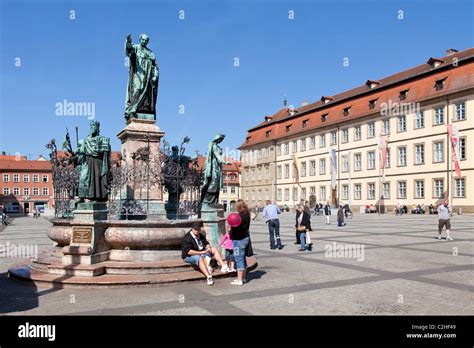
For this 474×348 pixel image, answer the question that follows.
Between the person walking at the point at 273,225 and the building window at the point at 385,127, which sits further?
the building window at the point at 385,127

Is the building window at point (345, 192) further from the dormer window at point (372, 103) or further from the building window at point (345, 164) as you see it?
the dormer window at point (372, 103)

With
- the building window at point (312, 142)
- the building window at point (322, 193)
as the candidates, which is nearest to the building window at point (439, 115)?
the building window at point (322, 193)

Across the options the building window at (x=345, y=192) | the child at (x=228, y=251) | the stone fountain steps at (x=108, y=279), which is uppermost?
the building window at (x=345, y=192)

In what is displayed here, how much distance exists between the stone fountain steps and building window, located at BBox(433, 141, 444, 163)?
40.5 m

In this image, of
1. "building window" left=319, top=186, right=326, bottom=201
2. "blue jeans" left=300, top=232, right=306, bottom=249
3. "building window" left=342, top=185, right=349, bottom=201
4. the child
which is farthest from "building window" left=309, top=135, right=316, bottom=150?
the child

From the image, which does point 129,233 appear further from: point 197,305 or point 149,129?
point 149,129

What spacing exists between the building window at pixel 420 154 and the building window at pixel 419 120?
1967mm

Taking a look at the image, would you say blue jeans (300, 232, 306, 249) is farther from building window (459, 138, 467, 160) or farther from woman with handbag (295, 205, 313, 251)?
building window (459, 138, 467, 160)

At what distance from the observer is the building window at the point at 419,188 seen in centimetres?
4609

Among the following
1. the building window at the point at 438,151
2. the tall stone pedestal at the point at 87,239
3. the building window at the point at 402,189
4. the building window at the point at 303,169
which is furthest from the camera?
the building window at the point at 303,169

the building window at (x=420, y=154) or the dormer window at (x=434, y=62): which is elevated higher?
the dormer window at (x=434, y=62)

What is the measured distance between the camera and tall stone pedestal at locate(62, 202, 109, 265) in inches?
344

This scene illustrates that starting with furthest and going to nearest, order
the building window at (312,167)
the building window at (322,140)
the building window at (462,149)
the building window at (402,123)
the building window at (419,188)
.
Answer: the building window at (312,167)
the building window at (322,140)
the building window at (402,123)
the building window at (419,188)
the building window at (462,149)
